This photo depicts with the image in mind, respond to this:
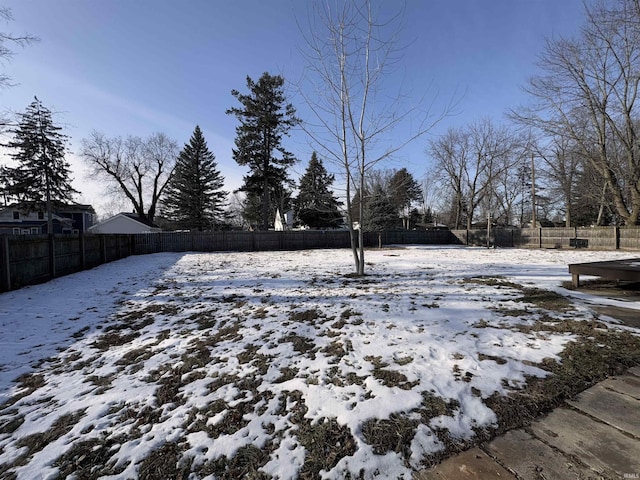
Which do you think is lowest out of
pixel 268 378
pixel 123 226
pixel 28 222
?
pixel 268 378

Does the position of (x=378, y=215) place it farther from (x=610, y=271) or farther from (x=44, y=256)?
(x=44, y=256)

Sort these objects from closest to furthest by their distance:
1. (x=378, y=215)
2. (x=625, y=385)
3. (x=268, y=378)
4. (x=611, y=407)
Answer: (x=611, y=407) → (x=625, y=385) → (x=268, y=378) → (x=378, y=215)

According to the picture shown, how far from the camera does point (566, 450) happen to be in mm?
1610

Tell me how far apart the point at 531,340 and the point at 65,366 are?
5.22 m

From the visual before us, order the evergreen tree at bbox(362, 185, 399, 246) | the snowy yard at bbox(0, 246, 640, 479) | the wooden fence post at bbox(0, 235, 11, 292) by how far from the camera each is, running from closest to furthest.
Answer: the snowy yard at bbox(0, 246, 640, 479) < the wooden fence post at bbox(0, 235, 11, 292) < the evergreen tree at bbox(362, 185, 399, 246)

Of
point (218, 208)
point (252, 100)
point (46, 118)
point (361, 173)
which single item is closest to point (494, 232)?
point (361, 173)

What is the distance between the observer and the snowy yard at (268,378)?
1742 mm

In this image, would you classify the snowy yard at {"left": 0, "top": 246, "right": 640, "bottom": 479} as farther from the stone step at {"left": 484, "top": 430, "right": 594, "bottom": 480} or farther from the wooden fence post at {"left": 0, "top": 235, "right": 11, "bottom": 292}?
the wooden fence post at {"left": 0, "top": 235, "right": 11, "bottom": 292}

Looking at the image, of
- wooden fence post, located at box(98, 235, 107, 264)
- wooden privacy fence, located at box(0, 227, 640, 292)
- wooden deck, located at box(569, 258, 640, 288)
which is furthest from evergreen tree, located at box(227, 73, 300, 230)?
wooden deck, located at box(569, 258, 640, 288)

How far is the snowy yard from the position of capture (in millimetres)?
1742

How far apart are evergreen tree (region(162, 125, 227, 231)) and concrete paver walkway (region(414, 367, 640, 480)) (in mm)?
32575

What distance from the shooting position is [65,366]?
308cm

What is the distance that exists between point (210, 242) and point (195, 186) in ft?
46.5

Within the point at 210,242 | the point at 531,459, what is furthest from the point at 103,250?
the point at 531,459
